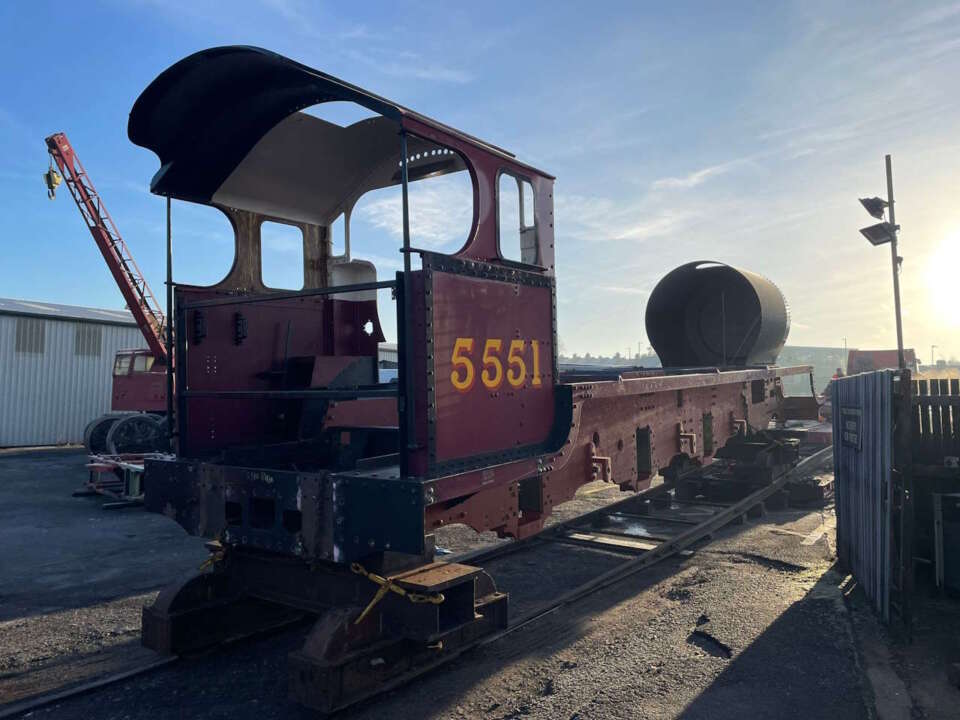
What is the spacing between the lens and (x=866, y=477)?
5.03 m

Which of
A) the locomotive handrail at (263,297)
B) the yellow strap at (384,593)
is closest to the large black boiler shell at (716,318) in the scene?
the locomotive handrail at (263,297)

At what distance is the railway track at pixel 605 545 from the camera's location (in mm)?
3914

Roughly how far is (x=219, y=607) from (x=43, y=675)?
108 centimetres

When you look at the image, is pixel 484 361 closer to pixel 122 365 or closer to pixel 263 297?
pixel 263 297

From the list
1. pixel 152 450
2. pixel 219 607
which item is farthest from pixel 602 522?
pixel 152 450

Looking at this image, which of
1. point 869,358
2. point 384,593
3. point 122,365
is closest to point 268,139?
point 384,593

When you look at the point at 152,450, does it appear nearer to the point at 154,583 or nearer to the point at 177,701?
the point at 154,583

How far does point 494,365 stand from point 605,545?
3.43 m

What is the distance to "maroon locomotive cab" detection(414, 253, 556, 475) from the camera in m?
3.54

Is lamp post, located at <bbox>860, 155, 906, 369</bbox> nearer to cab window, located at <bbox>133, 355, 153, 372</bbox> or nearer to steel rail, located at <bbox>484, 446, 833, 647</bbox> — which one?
steel rail, located at <bbox>484, 446, 833, 647</bbox>

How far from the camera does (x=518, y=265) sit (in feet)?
14.2

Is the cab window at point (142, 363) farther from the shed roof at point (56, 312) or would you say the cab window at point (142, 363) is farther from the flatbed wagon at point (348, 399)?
the flatbed wagon at point (348, 399)

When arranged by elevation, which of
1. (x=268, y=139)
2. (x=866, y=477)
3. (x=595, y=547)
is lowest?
(x=595, y=547)

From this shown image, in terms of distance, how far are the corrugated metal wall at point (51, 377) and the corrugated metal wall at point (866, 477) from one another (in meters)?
24.3
